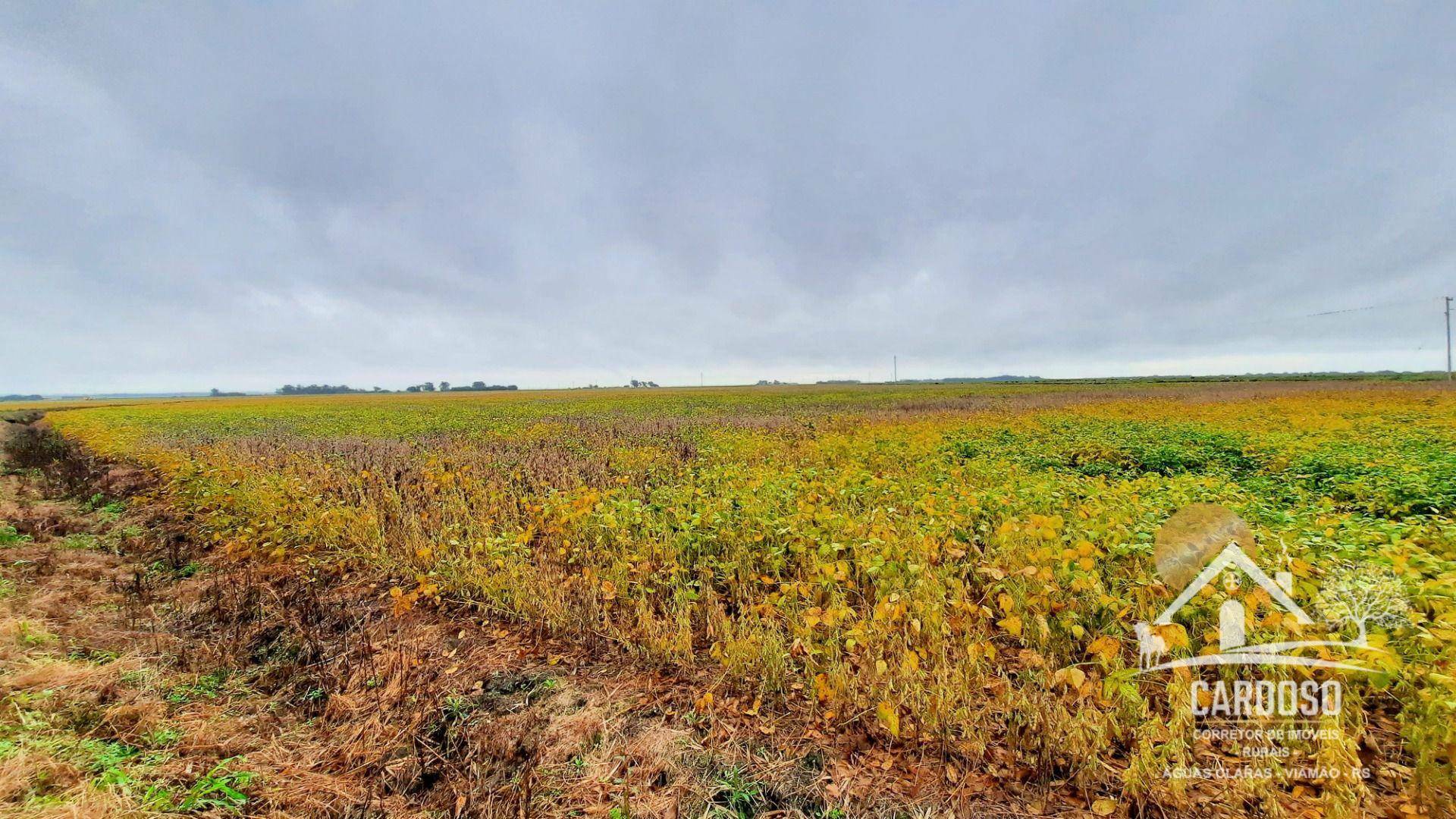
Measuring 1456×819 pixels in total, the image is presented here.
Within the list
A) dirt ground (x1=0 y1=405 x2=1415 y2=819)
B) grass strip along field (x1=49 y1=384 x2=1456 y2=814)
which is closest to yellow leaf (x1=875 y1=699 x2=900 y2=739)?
grass strip along field (x1=49 y1=384 x2=1456 y2=814)

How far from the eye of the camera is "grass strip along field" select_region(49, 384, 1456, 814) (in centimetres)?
286

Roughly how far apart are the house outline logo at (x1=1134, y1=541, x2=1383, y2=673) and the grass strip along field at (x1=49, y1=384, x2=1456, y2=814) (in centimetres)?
9

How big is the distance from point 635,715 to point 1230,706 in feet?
13.2

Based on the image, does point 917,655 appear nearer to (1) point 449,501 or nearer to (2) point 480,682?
(2) point 480,682

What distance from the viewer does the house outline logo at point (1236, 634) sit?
294cm

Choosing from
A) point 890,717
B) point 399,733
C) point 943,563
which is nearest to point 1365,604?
point 943,563

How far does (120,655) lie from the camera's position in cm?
394

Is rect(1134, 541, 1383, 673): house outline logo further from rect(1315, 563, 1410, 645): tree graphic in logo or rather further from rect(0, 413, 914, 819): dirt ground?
rect(0, 413, 914, 819): dirt ground

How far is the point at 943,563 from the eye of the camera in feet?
15.9

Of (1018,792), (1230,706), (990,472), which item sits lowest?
(1018,792)

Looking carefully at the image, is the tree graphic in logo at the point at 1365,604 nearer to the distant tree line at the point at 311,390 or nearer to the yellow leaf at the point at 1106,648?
the yellow leaf at the point at 1106,648

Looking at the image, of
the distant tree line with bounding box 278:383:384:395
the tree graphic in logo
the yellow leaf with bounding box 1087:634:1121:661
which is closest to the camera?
the tree graphic in logo

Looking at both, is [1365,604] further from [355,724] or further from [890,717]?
[355,724]

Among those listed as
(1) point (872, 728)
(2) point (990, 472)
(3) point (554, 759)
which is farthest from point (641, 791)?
(2) point (990, 472)
